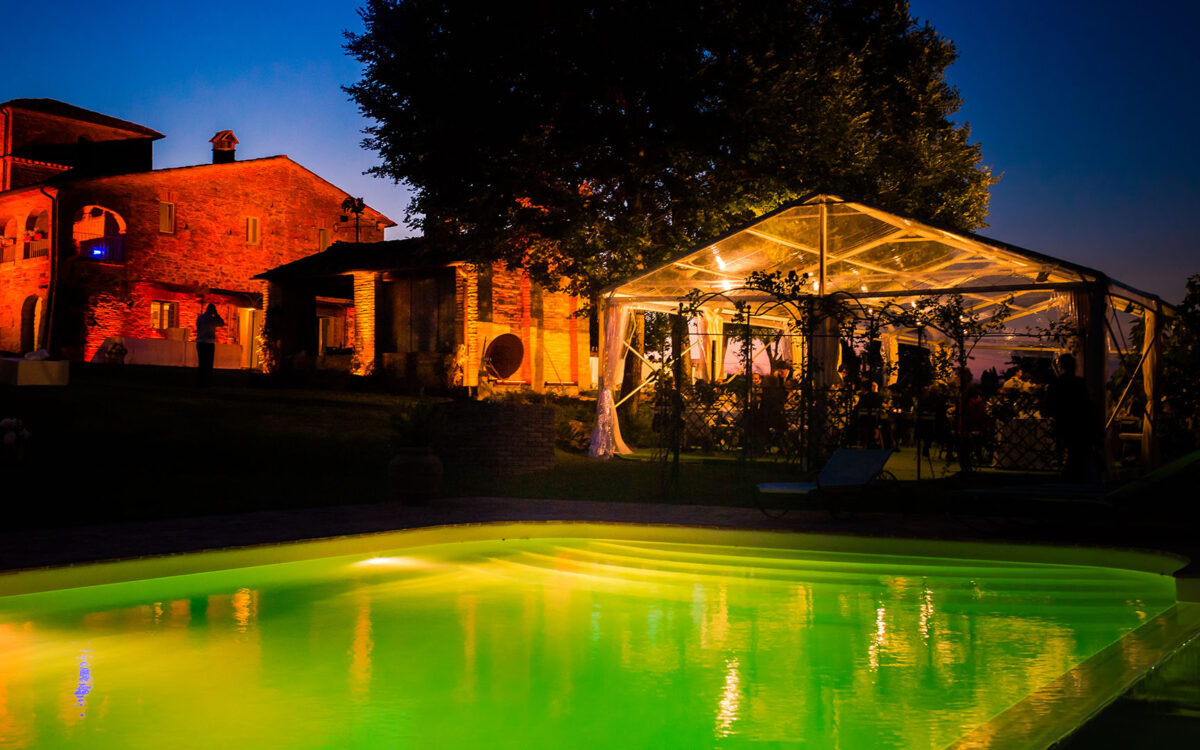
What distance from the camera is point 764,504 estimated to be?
1070 centimetres

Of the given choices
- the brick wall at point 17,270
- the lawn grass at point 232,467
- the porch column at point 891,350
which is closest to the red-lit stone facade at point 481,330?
the lawn grass at point 232,467

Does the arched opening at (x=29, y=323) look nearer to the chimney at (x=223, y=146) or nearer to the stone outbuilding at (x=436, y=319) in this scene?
the stone outbuilding at (x=436, y=319)

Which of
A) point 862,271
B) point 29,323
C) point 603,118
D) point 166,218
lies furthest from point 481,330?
point 29,323

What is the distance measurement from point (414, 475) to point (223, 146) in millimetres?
27378

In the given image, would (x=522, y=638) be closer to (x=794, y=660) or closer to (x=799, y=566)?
(x=794, y=660)

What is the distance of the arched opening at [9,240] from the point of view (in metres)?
28.5

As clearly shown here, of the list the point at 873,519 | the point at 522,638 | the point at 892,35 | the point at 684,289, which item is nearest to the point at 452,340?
the point at 684,289

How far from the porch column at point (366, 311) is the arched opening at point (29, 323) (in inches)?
349

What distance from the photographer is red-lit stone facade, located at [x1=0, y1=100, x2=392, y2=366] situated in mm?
26578

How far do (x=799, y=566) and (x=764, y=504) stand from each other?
3.03 meters

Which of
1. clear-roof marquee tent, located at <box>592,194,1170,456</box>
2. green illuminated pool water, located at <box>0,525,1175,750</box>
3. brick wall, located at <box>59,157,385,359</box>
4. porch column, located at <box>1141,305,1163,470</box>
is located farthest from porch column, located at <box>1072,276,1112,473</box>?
brick wall, located at <box>59,157,385,359</box>

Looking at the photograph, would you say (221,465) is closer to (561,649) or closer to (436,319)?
(561,649)

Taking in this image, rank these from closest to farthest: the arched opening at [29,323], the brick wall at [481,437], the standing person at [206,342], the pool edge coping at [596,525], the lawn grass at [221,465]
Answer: the pool edge coping at [596,525] < the lawn grass at [221,465] < the brick wall at [481,437] < the standing person at [206,342] < the arched opening at [29,323]

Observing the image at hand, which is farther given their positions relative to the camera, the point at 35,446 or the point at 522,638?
the point at 35,446
